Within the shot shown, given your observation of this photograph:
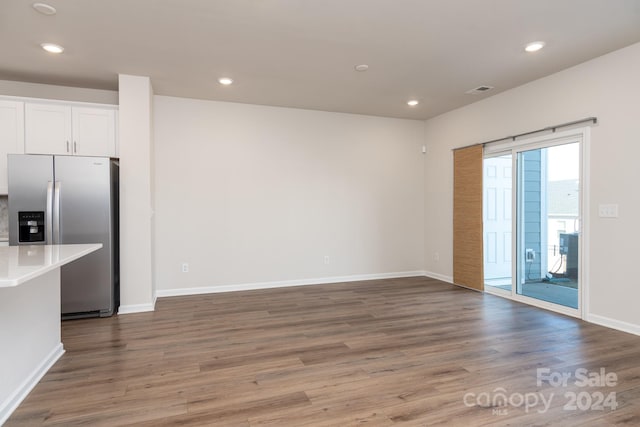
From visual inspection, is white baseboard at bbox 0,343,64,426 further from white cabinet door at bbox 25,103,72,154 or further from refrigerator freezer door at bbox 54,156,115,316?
white cabinet door at bbox 25,103,72,154

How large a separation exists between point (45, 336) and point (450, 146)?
18.0ft

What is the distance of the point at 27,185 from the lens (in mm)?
3570

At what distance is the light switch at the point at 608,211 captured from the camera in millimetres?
3455

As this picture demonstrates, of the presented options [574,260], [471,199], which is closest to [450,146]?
[471,199]

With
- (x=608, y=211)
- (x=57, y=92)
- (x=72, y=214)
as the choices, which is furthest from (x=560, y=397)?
(x=57, y=92)

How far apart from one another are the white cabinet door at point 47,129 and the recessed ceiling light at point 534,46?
487 cm

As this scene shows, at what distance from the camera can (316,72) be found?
13.1 feet

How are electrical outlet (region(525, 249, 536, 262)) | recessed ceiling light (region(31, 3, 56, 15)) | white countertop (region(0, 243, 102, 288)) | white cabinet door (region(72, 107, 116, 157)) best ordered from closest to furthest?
white countertop (region(0, 243, 102, 288))
recessed ceiling light (region(31, 3, 56, 15))
white cabinet door (region(72, 107, 116, 157))
electrical outlet (region(525, 249, 536, 262))

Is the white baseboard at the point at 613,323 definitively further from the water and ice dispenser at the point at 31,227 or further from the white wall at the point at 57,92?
the white wall at the point at 57,92

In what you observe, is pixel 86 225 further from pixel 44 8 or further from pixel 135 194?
pixel 44 8

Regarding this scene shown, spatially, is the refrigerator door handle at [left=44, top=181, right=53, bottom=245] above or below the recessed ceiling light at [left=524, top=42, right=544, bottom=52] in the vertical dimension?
below

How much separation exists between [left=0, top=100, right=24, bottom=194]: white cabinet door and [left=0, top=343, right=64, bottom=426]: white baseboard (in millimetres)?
2102

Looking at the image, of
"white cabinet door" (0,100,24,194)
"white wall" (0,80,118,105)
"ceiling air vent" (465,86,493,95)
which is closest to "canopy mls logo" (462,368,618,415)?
"ceiling air vent" (465,86,493,95)

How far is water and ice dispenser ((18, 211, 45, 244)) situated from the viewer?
355 cm
